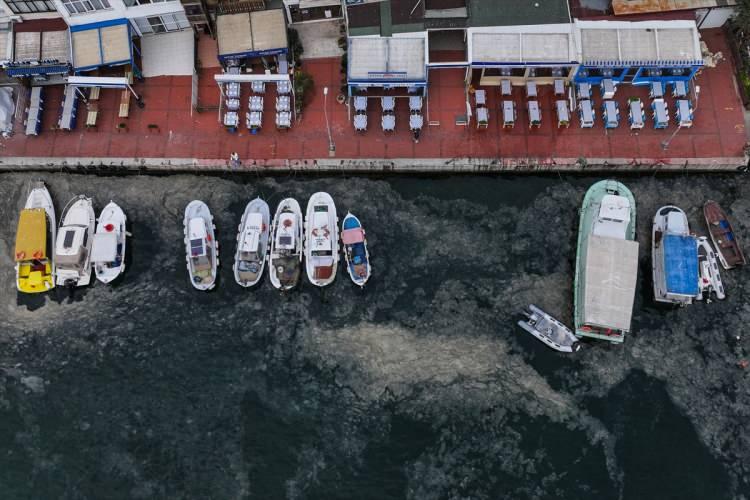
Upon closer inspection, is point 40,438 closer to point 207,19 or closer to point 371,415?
point 371,415

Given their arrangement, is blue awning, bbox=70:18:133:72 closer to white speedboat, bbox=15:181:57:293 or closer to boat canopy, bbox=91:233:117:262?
white speedboat, bbox=15:181:57:293

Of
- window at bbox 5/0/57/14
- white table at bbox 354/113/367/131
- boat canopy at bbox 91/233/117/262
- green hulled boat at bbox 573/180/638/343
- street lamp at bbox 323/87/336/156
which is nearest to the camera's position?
green hulled boat at bbox 573/180/638/343

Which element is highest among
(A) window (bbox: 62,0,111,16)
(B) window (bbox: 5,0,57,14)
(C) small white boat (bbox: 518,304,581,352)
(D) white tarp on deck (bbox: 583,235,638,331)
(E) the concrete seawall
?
(B) window (bbox: 5,0,57,14)

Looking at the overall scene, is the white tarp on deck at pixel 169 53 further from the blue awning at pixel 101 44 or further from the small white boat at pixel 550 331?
the small white boat at pixel 550 331

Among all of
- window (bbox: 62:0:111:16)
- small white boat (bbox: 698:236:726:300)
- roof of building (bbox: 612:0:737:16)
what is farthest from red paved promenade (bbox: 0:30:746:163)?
small white boat (bbox: 698:236:726:300)

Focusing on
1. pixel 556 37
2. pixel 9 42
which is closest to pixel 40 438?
pixel 9 42

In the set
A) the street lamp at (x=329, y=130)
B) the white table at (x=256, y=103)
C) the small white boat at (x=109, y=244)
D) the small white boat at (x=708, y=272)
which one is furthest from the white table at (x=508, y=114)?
the small white boat at (x=109, y=244)

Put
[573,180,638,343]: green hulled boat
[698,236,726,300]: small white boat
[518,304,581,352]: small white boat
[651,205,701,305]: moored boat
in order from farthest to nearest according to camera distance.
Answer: [698,236,726,300]: small white boat < [651,205,701,305]: moored boat < [518,304,581,352]: small white boat < [573,180,638,343]: green hulled boat
